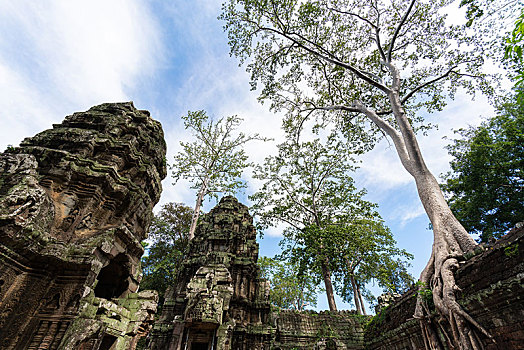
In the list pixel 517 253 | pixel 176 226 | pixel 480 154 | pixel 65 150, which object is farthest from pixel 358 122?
pixel 176 226

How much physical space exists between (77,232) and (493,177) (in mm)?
17105

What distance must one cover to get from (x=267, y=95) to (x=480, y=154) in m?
11.8

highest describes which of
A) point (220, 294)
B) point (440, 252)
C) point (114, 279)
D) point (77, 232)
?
point (440, 252)

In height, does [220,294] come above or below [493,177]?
below

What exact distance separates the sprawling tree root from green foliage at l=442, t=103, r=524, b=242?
9.92m

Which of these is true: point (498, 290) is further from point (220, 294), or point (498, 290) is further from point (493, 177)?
point (493, 177)

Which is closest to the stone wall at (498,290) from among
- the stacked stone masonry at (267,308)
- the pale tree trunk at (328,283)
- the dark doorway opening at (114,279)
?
the stacked stone masonry at (267,308)

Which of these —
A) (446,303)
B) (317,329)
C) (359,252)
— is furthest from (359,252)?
(446,303)

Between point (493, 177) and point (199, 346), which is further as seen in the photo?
point (493, 177)

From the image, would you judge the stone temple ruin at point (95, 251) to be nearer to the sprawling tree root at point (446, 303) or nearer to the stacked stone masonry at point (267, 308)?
the stacked stone masonry at point (267, 308)

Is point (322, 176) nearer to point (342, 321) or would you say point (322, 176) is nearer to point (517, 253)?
point (342, 321)

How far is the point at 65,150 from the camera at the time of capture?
4465 mm

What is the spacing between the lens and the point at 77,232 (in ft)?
12.7

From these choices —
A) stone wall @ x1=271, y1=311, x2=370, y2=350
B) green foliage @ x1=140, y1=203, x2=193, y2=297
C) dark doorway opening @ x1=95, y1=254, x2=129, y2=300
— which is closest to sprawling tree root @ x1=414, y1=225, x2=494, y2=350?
dark doorway opening @ x1=95, y1=254, x2=129, y2=300
